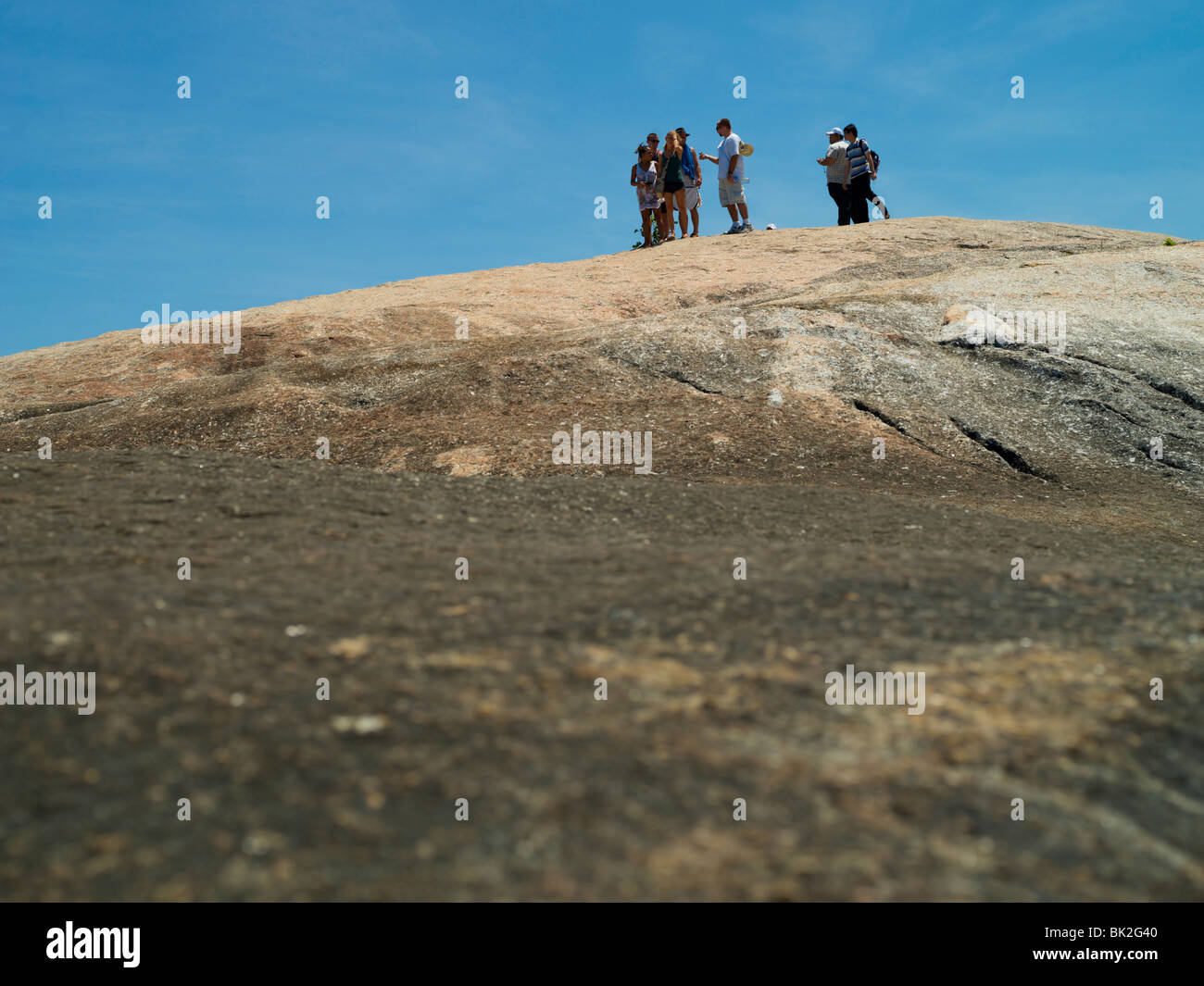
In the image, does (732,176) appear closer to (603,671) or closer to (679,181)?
(679,181)

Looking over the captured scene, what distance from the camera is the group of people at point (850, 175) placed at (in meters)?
21.6

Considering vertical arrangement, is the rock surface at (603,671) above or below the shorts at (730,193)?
below

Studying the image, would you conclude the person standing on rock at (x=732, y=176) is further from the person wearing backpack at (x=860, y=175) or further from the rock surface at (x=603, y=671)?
the rock surface at (x=603, y=671)

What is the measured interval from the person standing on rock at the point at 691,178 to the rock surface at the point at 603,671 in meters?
13.3

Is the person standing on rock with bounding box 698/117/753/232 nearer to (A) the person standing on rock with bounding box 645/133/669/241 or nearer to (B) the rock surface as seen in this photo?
(A) the person standing on rock with bounding box 645/133/669/241

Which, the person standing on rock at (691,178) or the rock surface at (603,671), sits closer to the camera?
the rock surface at (603,671)

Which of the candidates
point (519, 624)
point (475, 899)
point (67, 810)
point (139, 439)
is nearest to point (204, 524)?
point (519, 624)

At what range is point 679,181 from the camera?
2194cm

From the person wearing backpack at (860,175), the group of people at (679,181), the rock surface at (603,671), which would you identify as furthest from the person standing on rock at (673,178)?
the rock surface at (603,671)

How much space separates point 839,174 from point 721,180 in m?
2.79

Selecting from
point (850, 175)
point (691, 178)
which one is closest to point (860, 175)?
point (850, 175)
